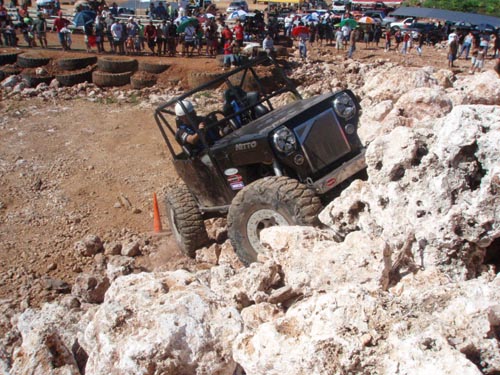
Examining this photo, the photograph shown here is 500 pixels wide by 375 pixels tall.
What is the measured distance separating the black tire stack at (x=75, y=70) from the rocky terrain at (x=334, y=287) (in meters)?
9.33

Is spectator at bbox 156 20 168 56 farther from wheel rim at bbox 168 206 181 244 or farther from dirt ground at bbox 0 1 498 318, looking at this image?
wheel rim at bbox 168 206 181 244

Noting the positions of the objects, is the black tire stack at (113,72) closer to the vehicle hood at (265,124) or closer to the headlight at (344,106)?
the vehicle hood at (265,124)

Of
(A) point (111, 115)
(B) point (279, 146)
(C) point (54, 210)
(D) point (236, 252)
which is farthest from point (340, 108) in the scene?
(A) point (111, 115)

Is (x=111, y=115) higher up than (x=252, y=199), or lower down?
lower down

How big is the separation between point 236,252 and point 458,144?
2461mm

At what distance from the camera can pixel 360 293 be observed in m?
2.73

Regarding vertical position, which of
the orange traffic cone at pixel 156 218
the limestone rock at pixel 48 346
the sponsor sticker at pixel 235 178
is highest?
the sponsor sticker at pixel 235 178

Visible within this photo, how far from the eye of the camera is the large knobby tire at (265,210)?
460 centimetres

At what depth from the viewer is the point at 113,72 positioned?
15336mm

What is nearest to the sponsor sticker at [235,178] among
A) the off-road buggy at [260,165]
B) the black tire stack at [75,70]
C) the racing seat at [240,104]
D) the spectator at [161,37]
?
the off-road buggy at [260,165]

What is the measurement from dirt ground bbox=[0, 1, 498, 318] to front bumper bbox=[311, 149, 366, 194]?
7.05 ft

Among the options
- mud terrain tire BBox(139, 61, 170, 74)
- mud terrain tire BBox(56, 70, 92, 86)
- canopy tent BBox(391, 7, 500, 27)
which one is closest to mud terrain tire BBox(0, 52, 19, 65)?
mud terrain tire BBox(56, 70, 92, 86)

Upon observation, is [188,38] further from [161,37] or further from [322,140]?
[322,140]

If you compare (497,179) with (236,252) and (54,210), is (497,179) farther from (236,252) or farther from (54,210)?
(54,210)
